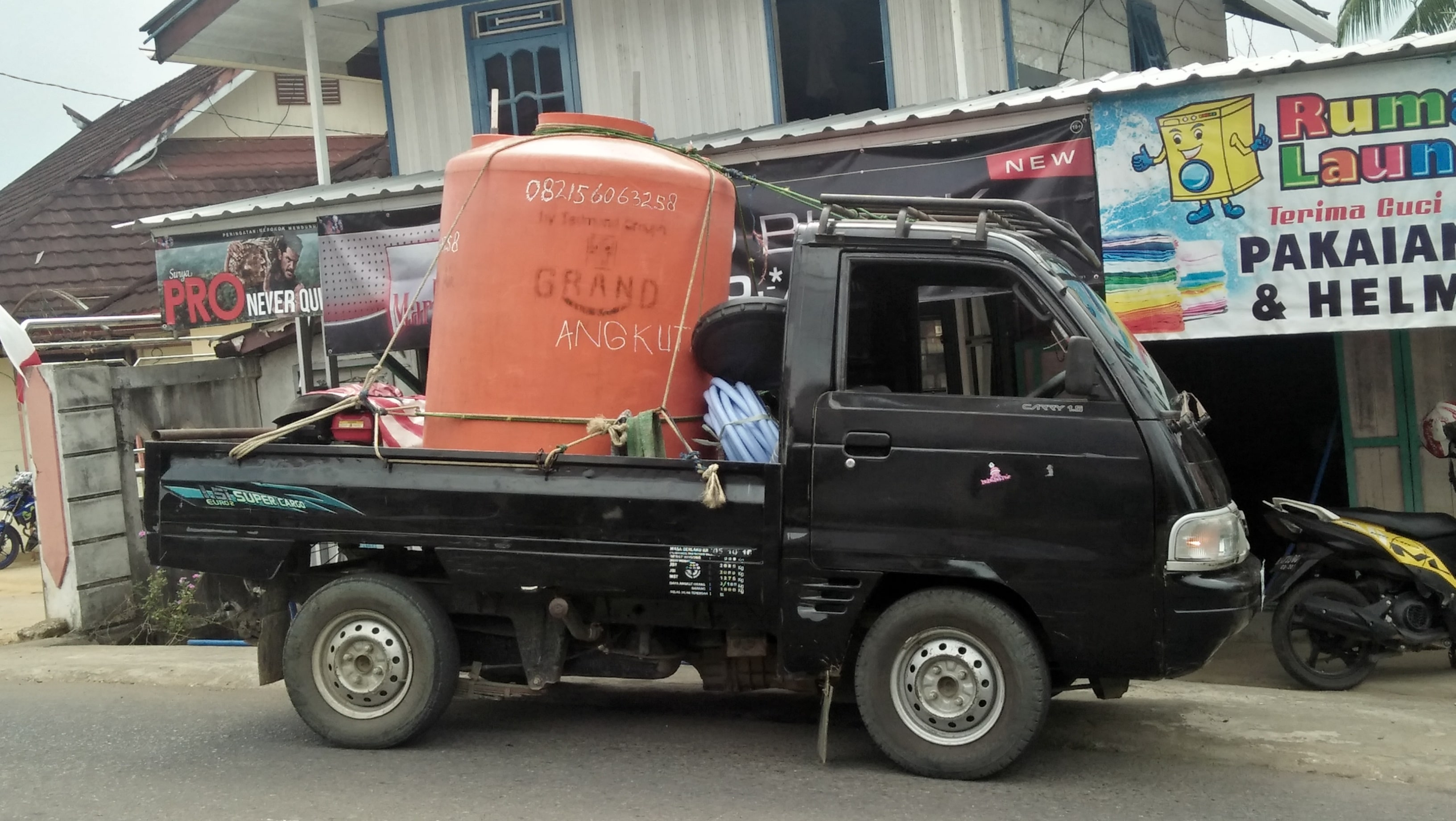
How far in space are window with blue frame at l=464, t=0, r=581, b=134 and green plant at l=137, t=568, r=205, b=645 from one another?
4551mm

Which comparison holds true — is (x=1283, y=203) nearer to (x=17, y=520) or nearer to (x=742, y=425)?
(x=742, y=425)

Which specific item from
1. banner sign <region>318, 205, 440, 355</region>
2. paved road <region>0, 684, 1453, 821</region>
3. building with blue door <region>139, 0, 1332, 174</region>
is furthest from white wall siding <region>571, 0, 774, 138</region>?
paved road <region>0, 684, 1453, 821</region>

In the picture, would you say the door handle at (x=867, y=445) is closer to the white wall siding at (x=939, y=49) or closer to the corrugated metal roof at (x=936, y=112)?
the corrugated metal roof at (x=936, y=112)

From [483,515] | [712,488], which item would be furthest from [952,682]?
[483,515]

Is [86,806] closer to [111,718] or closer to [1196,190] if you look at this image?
[111,718]

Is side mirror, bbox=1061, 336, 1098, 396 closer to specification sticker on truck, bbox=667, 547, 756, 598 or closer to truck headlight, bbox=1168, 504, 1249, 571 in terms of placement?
truck headlight, bbox=1168, 504, 1249, 571

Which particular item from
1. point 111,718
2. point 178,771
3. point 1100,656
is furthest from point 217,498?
point 1100,656

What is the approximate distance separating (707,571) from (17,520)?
11437 millimetres

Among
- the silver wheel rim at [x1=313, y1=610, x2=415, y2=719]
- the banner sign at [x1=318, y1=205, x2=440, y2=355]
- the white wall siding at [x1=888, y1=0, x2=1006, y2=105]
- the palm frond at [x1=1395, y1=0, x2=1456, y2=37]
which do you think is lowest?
the silver wheel rim at [x1=313, y1=610, x2=415, y2=719]

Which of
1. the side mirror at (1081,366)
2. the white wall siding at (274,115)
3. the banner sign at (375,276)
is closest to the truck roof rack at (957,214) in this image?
the side mirror at (1081,366)

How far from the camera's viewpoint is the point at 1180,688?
6590 mm

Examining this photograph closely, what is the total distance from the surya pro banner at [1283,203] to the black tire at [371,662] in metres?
4.11

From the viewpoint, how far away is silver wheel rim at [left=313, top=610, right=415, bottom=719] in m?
5.38

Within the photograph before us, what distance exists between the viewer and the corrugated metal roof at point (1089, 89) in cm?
641
